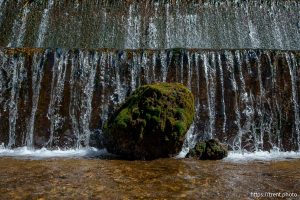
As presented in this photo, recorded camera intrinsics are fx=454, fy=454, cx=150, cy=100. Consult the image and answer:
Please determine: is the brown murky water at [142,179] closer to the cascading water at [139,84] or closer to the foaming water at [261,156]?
the foaming water at [261,156]

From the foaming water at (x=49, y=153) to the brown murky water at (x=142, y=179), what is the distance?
1116mm

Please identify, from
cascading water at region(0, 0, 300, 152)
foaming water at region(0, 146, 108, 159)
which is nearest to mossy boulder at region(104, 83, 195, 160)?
foaming water at region(0, 146, 108, 159)

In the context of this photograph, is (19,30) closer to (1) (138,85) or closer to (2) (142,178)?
(1) (138,85)

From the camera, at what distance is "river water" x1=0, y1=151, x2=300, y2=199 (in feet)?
22.0

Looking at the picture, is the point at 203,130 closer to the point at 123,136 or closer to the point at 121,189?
the point at 123,136

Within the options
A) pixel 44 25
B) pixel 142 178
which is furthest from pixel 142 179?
pixel 44 25

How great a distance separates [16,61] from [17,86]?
73 centimetres

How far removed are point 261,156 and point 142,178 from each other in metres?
4.91

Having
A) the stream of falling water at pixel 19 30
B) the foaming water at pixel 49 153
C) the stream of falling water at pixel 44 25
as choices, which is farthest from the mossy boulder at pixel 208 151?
the stream of falling water at pixel 19 30

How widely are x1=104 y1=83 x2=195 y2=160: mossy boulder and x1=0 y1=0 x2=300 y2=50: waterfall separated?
347 inches

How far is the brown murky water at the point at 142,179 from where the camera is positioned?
669cm

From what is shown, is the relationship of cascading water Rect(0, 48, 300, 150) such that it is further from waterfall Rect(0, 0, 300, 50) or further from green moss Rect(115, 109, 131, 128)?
waterfall Rect(0, 0, 300, 50)

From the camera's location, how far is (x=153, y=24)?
19.5m

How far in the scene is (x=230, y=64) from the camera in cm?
1322
